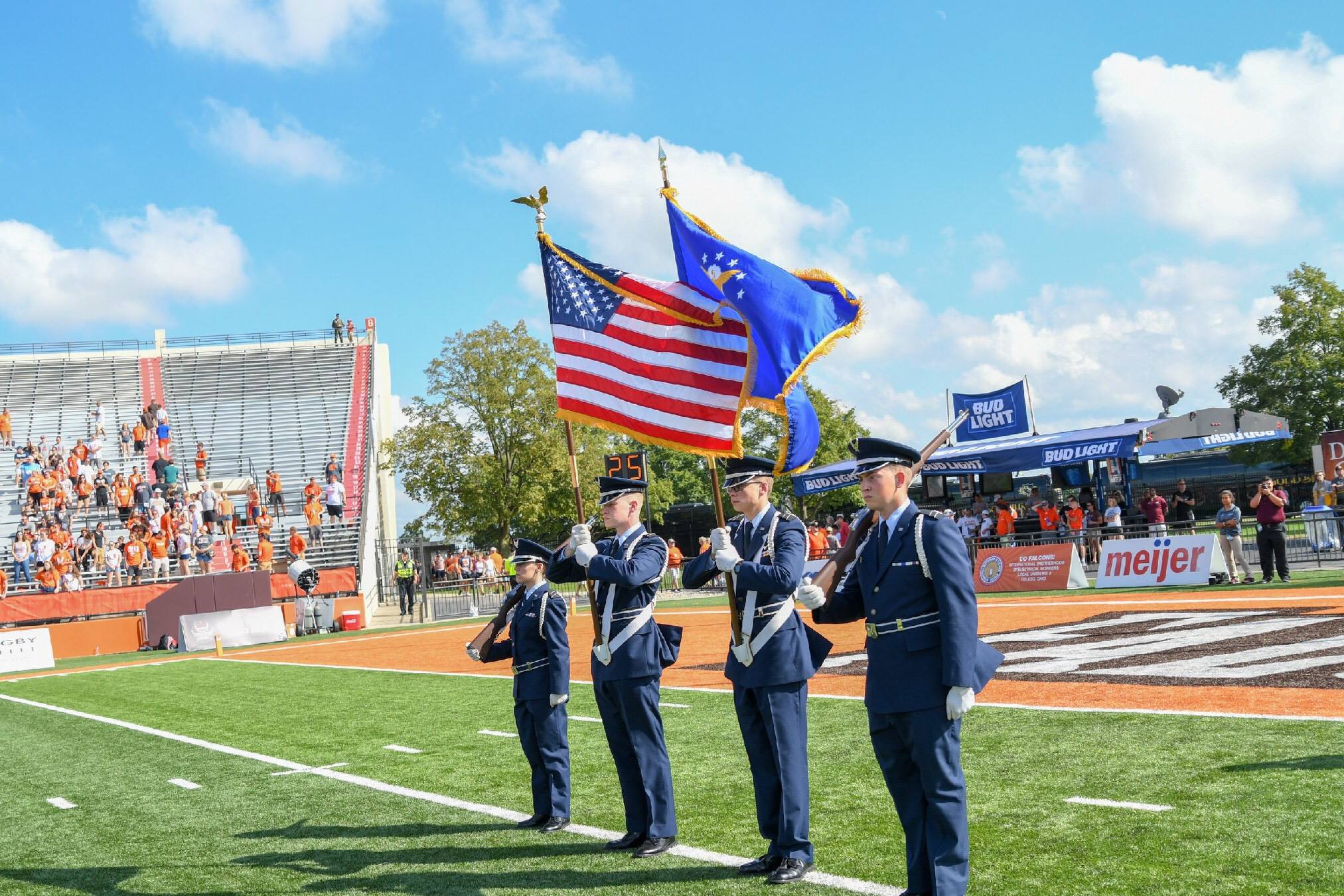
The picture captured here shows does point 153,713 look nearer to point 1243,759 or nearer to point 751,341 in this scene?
point 751,341

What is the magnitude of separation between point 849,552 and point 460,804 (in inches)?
166

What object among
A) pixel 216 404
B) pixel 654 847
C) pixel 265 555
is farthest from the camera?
pixel 216 404

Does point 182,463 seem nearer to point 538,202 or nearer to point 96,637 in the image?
point 96,637

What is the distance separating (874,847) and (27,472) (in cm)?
4109

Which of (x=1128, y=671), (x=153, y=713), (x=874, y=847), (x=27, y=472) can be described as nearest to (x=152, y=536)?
(x=27, y=472)

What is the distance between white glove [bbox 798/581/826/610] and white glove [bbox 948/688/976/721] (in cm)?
67

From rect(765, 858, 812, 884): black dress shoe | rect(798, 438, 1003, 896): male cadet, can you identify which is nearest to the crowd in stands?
rect(765, 858, 812, 884): black dress shoe

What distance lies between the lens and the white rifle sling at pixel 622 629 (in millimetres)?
6570

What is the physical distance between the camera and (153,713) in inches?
603

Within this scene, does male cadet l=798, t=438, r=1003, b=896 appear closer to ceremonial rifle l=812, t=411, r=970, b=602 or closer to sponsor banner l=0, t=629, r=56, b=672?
ceremonial rifle l=812, t=411, r=970, b=602

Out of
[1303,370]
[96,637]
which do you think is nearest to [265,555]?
[96,637]

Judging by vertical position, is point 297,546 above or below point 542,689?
above

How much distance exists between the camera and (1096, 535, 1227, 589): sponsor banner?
66.1 feet

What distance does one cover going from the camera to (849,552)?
523cm
